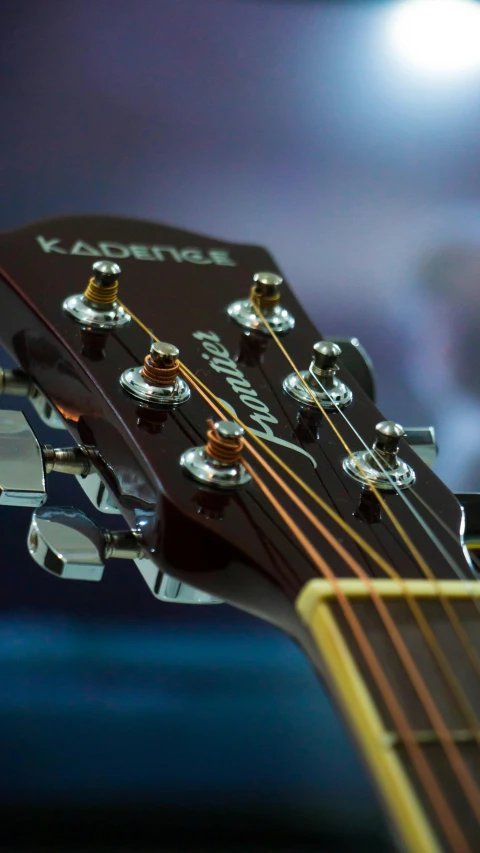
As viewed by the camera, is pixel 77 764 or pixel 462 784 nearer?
pixel 462 784

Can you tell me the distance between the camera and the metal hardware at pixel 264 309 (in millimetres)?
767

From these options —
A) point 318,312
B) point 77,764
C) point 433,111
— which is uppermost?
point 433,111

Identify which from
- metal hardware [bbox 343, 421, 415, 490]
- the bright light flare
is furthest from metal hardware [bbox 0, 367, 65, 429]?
the bright light flare

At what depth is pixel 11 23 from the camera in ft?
3.95

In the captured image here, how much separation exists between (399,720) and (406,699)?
0.05ft

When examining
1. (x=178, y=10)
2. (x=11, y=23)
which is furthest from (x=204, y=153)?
(x=11, y=23)

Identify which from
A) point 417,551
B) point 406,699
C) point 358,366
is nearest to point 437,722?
point 406,699

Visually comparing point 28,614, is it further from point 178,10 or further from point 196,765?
point 178,10

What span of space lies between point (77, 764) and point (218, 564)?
0.83 meters

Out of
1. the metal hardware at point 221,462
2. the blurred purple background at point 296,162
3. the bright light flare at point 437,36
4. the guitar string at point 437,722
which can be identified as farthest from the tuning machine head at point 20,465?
the bright light flare at point 437,36

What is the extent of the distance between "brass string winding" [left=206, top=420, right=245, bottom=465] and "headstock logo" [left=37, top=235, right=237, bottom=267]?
0.26 metres

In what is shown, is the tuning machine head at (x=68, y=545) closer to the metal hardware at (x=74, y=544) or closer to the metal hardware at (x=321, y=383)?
the metal hardware at (x=74, y=544)

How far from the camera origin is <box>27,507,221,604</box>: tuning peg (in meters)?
0.58

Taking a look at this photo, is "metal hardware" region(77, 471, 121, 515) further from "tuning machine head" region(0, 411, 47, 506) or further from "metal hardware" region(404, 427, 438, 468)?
"metal hardware" region(404, 427, 438, 468)
